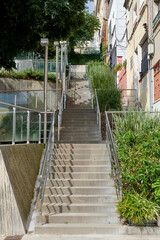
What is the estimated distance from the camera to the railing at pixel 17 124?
6.80 meters

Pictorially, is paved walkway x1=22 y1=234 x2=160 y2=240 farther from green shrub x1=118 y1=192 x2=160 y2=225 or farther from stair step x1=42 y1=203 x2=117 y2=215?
stair step x1=42 y1=203 x2=117 y2=215

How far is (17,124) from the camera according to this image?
7.42 meters

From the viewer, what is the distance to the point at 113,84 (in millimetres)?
15977

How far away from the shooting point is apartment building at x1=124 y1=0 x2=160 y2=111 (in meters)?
11.6

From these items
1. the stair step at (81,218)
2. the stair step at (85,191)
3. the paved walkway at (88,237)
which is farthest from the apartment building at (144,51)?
the paved walkway at (88,237)

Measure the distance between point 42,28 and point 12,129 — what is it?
613cm

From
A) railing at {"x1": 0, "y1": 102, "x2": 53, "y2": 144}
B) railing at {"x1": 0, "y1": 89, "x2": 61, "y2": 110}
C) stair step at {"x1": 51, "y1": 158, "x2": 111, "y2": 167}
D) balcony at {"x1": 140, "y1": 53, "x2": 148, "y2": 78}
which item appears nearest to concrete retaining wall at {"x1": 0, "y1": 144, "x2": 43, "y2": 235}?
railing at {"x1": 0, "y1": 102, "x2": 53, "y2": 144}

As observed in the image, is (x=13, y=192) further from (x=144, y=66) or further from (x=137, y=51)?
(x=137, y=51)

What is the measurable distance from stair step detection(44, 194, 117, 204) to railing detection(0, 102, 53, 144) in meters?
1.56

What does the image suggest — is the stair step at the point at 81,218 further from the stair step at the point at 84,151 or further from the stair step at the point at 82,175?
the stair step at the point at 84,151

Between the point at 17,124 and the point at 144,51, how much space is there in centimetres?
858

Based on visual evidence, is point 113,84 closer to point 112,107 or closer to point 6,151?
point 112,107

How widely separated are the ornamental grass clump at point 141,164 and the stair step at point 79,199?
46 centimetres

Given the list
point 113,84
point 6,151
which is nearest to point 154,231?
point 6,151
